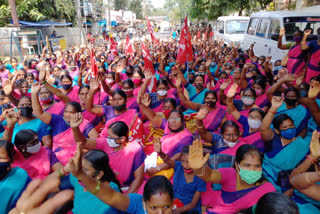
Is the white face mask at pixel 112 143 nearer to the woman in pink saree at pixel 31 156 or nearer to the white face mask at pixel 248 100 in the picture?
the woman in pink saree at pixel 31 156

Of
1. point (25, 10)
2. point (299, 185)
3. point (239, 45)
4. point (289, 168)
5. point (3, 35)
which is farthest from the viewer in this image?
point (25, 10)

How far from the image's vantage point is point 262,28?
8070mm

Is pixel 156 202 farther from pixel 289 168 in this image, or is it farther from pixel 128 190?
pixel 289 168

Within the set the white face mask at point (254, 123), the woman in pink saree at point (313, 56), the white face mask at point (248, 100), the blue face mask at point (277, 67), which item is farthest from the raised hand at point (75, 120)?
the blue face mask at point (277, 67)

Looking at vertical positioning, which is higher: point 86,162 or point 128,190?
point 86,162

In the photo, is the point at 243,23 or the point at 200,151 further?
the point at 243,23

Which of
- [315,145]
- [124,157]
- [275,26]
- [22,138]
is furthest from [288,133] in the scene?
[275,26]

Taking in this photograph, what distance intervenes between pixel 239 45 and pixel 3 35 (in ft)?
48.2

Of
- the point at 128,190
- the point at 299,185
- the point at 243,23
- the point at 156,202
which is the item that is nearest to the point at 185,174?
the point at 128,190

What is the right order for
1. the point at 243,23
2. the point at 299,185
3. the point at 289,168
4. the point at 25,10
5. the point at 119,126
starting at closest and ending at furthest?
1. the point at 299,185
2. the point at 289,168
3. the point at 119,126
4. the point at 243,23
5. the point at 25,10

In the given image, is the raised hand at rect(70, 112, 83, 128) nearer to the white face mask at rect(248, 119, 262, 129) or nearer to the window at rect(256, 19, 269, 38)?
the white face mask at rect(248, 119, 262, 129)

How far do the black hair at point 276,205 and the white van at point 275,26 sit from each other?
5883mm

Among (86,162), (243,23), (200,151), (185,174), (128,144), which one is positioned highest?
(243,23)

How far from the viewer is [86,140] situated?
2.65 meters
